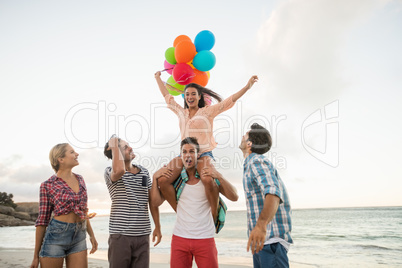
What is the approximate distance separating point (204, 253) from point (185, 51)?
2.68 m

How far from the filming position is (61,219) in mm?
2920

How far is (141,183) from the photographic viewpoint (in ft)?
10.1

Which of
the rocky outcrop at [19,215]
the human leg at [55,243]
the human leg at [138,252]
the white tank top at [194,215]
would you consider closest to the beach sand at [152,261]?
the human leg at [55,243]

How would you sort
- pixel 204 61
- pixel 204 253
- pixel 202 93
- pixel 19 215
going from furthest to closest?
pixel 19 215, pixel 204 61, pixel 202 93, pixel 204 253

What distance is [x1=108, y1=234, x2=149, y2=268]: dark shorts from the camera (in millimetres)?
2795

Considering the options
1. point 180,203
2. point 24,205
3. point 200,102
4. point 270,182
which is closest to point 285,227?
point 270,182

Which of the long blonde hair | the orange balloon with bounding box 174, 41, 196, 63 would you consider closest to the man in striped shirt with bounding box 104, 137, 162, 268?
the long blonde hair

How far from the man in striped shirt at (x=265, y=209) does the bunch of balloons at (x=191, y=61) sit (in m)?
1.94

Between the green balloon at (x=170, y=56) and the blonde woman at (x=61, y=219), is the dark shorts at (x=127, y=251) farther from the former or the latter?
the green balloon at (x=170, y=56)

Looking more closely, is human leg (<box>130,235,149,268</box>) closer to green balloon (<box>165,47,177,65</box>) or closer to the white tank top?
the white tank top

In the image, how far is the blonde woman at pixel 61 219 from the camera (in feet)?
9.30

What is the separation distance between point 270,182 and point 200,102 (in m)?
2.04

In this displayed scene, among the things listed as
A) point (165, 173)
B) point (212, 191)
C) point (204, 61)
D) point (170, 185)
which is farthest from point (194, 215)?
point (204, 61)

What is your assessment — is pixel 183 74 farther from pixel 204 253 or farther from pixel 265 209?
pixel 265 209
